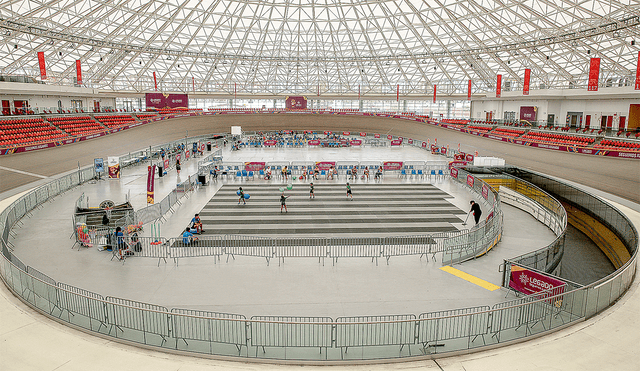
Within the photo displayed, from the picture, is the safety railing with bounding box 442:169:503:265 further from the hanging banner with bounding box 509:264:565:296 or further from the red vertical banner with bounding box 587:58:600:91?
the red vertical banner with bounding box 587:58:600:91

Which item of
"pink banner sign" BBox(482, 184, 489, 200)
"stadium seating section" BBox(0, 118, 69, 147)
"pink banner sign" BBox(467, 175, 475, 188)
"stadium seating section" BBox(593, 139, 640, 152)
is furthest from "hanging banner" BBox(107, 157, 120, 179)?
"stadium seating section" BBox(593, 139, 640, 152)

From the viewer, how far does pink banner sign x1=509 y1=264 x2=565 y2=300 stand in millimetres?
11237

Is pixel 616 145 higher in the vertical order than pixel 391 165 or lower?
higher

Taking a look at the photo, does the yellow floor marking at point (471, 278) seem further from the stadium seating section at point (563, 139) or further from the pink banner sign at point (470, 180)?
the stadium seating section at point (563, 139)

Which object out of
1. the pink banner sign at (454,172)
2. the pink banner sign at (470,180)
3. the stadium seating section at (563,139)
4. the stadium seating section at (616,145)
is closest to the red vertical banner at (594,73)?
the stadium seating section at (616,145)

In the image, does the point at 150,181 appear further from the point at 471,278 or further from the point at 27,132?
the point at 27,132

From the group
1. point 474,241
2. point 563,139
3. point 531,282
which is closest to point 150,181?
point 474,241

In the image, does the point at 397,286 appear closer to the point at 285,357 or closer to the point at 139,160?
the point at 285,357

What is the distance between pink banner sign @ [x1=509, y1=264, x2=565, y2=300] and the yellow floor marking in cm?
69

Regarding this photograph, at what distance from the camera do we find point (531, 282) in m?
12.0

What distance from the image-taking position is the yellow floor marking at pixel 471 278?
1313 cm

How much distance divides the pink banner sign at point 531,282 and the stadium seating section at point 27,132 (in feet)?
131

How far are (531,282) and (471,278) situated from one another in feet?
7.00

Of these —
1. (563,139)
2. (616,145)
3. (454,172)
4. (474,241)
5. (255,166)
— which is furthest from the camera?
(563,139)
